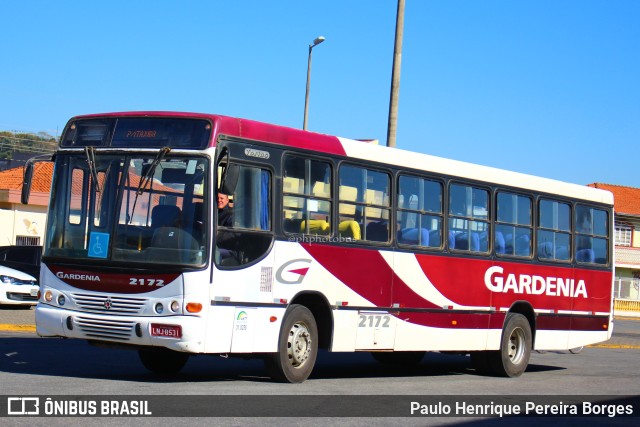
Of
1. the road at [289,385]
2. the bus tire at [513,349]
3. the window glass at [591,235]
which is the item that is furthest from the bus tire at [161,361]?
the window glass at [591,235]

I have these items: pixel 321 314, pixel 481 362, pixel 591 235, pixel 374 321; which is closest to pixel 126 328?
pixel 321 314

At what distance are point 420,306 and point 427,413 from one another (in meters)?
4.48

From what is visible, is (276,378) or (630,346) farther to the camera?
(630,346)

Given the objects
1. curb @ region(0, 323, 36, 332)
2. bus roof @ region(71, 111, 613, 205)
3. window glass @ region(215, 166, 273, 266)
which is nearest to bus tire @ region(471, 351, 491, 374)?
bus roof @ region(71, 111, 613, 205)

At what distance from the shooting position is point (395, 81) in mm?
22516

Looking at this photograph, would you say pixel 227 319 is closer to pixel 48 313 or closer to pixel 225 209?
pixel 225 209

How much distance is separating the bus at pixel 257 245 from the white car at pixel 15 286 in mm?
13193

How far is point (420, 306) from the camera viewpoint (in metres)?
15.8

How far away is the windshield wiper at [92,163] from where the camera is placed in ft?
42.0

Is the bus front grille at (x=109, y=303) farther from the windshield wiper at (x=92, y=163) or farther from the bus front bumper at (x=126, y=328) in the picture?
the windshield wiper at (x=92, y=163)

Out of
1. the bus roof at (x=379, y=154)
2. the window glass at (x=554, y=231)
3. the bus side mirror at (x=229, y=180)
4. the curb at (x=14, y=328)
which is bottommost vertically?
the curb at (x=14, y=328)

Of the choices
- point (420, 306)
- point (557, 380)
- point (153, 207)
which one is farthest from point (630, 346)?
point (153, 207)

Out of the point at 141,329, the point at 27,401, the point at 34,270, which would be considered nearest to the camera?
the point at 27,401

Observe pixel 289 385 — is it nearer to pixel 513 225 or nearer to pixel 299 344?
pixel 299 344
